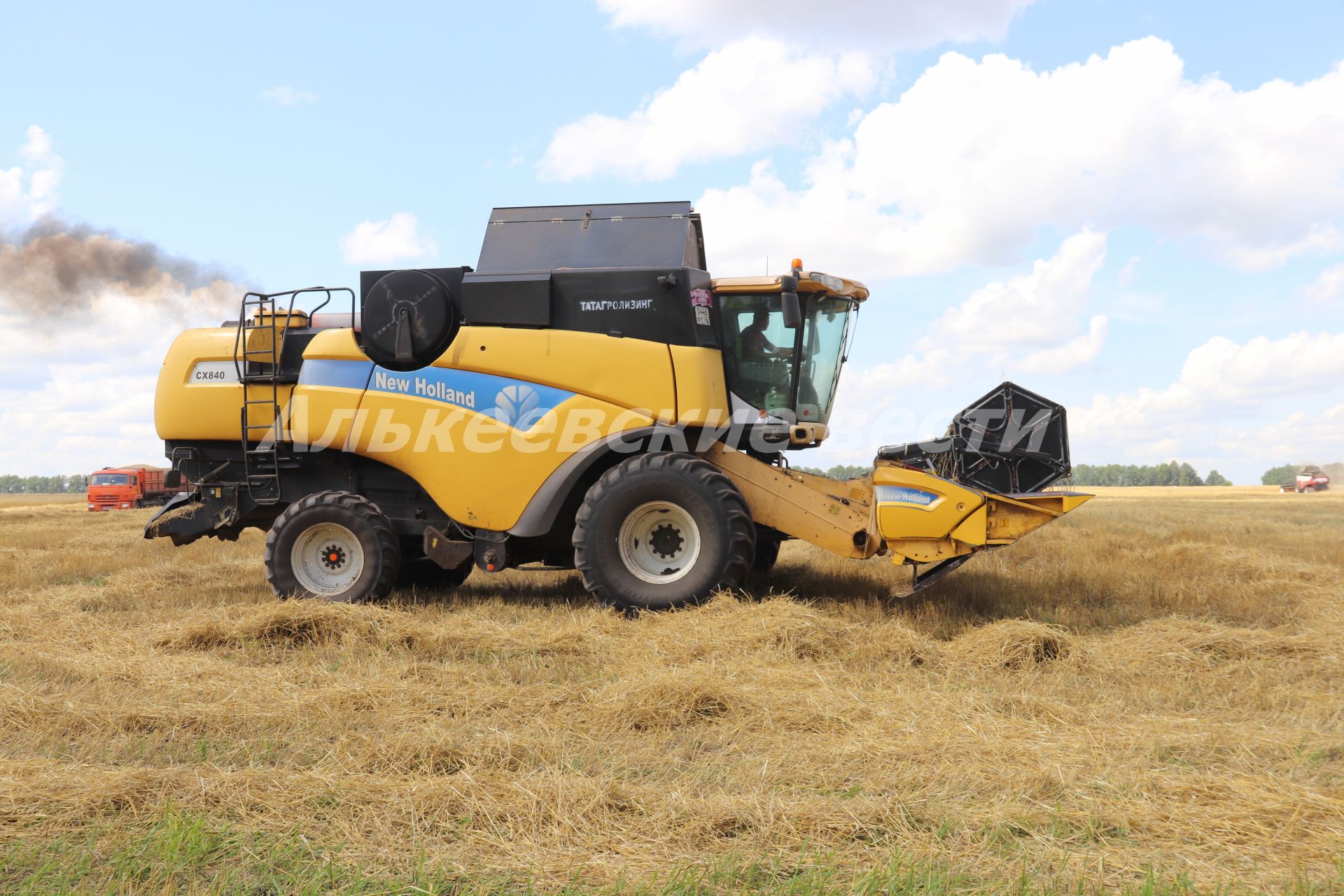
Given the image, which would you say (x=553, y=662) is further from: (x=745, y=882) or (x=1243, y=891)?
(x=1243, y=891)

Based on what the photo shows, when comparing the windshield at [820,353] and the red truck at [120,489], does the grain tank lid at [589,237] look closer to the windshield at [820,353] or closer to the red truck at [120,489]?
the windshield at [820,353]

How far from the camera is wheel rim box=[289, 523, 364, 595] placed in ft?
27.7

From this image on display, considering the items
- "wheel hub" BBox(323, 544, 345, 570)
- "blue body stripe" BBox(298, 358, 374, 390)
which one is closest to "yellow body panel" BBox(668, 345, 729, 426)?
"blue body stripe" BBox(298, 358, 374, 390)

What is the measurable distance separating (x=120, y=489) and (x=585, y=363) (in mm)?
28538

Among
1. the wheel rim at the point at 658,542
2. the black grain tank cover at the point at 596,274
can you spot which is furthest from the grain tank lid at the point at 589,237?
the wheel rim at the point at 658,542

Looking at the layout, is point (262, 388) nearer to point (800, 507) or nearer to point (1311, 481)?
point (800, 507)

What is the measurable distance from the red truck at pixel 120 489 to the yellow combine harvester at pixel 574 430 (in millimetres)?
24631

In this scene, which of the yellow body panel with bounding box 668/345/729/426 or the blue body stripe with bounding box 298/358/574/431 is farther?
the blue body stripe with bounding box 298/358/574/431

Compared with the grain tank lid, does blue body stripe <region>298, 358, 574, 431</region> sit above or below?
below

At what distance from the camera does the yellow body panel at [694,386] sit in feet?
26.0

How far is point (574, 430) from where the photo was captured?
314 inches

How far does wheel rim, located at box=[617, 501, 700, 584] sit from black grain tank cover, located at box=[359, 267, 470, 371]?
2.23 meters

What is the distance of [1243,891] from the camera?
117 inches

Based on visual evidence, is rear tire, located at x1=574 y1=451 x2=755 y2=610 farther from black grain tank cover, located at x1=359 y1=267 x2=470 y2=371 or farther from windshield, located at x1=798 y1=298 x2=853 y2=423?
black grain tank cover, located at x1=359 y1=267 x2=470 y2=371
